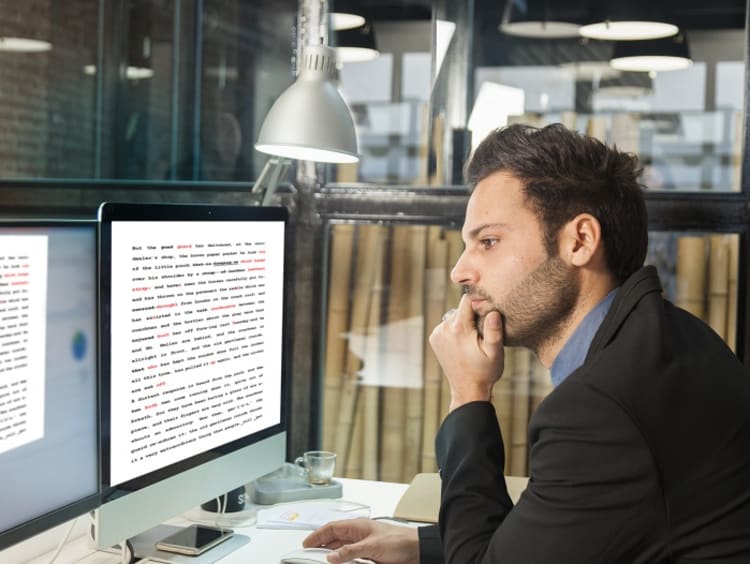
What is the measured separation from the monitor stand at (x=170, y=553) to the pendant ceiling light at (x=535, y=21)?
1764mm

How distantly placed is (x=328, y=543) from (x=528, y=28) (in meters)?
1.76

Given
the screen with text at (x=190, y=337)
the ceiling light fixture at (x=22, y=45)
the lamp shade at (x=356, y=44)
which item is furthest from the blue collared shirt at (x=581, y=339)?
the ceiling light fixture at (x=22, y=45)

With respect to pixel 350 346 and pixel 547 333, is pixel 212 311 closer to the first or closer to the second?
pixel 547 333

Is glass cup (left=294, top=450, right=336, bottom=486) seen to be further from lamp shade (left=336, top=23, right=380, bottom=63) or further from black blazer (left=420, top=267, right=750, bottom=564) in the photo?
lamp shade (left=336, top=23, right=380, bottom=63)

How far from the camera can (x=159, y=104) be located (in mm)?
3291

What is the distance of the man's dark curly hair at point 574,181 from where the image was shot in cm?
149

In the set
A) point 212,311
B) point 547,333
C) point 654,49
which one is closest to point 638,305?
point 547,333

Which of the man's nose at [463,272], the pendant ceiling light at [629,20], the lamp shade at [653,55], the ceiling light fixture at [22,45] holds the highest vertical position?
the ceiling light fixture at [22,45]

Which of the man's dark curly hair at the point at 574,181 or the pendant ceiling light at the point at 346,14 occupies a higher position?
the pendant ceiling light at the point at 346,14

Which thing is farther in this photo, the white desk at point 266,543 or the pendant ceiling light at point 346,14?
the pendant ceiling light at point 346,14

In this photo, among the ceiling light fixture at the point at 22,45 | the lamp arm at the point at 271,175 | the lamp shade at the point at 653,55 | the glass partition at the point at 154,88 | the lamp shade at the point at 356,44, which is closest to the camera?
the lamp arm at the point at 271,175

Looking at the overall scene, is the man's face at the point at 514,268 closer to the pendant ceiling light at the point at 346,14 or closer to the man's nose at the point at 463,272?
the man's nose at the point at 463,272

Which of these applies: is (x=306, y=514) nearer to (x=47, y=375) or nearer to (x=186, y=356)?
(x=186, y=356)

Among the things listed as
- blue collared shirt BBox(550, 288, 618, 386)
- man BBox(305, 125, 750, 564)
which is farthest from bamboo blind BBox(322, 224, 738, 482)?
blue collared shirt BBox(550, 288, 618, 386)
